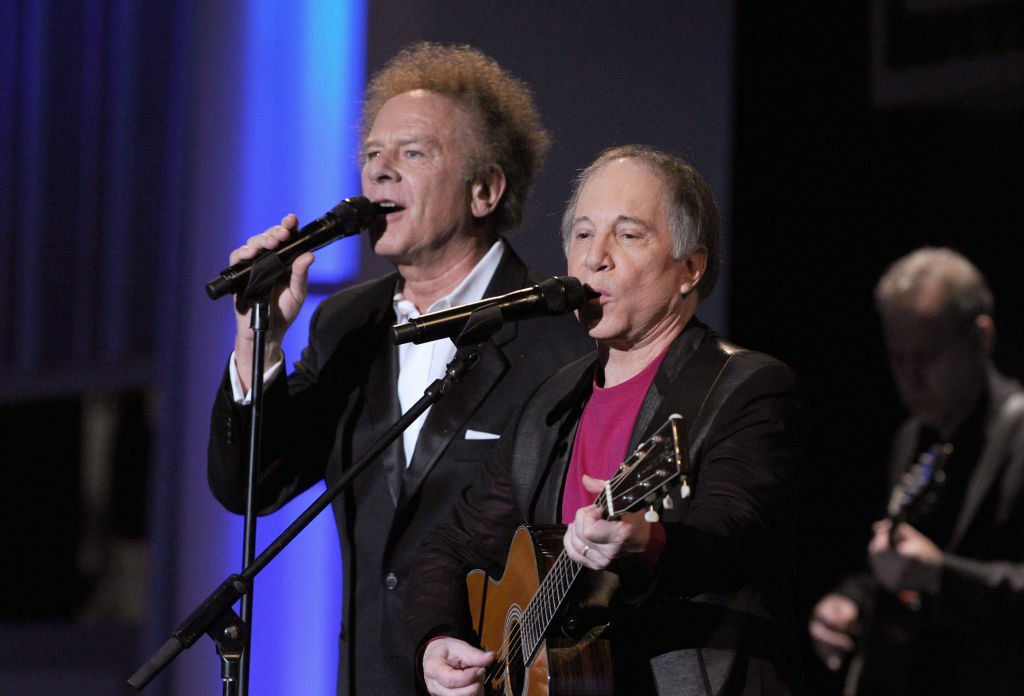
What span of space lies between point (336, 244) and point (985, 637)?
2.06 metres

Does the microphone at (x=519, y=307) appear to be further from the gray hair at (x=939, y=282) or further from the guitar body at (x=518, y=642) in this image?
the gray hair at (x=939, y=282)

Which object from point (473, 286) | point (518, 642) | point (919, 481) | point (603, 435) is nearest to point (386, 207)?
point (473, 286)

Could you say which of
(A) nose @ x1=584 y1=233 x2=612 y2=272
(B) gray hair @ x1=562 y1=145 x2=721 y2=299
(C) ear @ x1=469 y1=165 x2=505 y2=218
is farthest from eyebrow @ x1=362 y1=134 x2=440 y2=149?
(A) nose @ x1=584 y1=233 x2=612 y2=272

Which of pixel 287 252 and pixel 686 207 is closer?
pixel 686 207

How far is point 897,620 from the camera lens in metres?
2.45

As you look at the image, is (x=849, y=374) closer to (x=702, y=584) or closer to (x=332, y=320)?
(x=702, y=584)

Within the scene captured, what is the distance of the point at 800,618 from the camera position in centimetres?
259

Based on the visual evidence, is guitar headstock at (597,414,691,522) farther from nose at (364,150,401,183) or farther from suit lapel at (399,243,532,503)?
nose at (364,150,401,183)

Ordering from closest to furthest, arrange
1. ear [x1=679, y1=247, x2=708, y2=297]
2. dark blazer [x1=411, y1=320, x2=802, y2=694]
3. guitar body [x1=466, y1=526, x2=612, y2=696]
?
1. dark blazer [x1=411, y1=320, x2=802, y2=694]
2. guitar body [x1=466, y1=526, x2=612, y2=696]
3. ear [x1=679, y1=247, x2=708, y2=297]

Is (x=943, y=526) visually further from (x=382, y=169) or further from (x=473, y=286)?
(x=382, y=169)

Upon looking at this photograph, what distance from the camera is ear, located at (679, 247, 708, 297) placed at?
7.56ft

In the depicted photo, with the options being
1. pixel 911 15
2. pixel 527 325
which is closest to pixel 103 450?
pixel 527 325

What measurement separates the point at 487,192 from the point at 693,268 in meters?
0.80

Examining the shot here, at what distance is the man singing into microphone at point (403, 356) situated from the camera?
2.71 m
